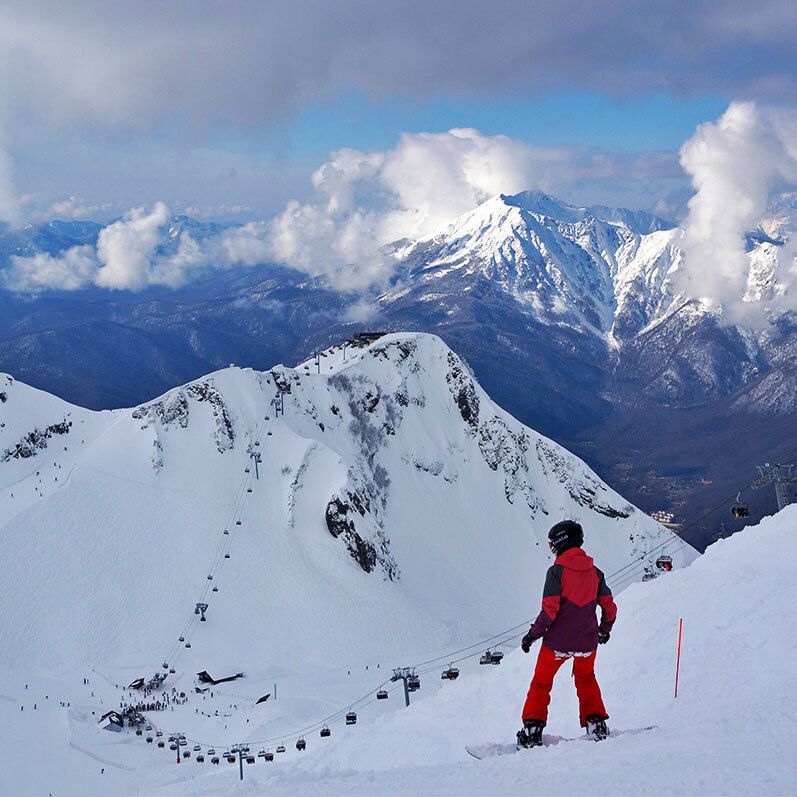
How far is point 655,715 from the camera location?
17.7 m

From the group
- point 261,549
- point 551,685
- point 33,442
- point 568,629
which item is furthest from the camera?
point 33,442

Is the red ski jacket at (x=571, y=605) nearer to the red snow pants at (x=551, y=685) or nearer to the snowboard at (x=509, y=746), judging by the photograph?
the red snow pants at (x=551, y=685)

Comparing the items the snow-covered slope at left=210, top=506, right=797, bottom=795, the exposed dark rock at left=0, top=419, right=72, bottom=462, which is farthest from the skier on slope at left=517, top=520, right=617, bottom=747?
the exposed dark rock at left=0, top=419, right=72, bottom=462

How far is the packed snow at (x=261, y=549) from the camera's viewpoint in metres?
74.4

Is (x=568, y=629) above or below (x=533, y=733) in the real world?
above

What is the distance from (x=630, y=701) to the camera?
19.9 metres

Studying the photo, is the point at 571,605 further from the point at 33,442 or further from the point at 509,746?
the point at 33,442

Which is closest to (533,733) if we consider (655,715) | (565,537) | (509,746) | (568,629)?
(509,746)

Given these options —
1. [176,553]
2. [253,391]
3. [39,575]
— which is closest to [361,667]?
[176,553]

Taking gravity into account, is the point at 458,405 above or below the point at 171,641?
above

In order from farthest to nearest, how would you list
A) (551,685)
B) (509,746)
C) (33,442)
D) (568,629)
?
(33,442)
(509,746)
(551,685)
(568,629)

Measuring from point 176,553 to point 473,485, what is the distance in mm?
62978

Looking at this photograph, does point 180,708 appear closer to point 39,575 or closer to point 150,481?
point 39,575

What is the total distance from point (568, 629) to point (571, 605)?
19.4 inches
